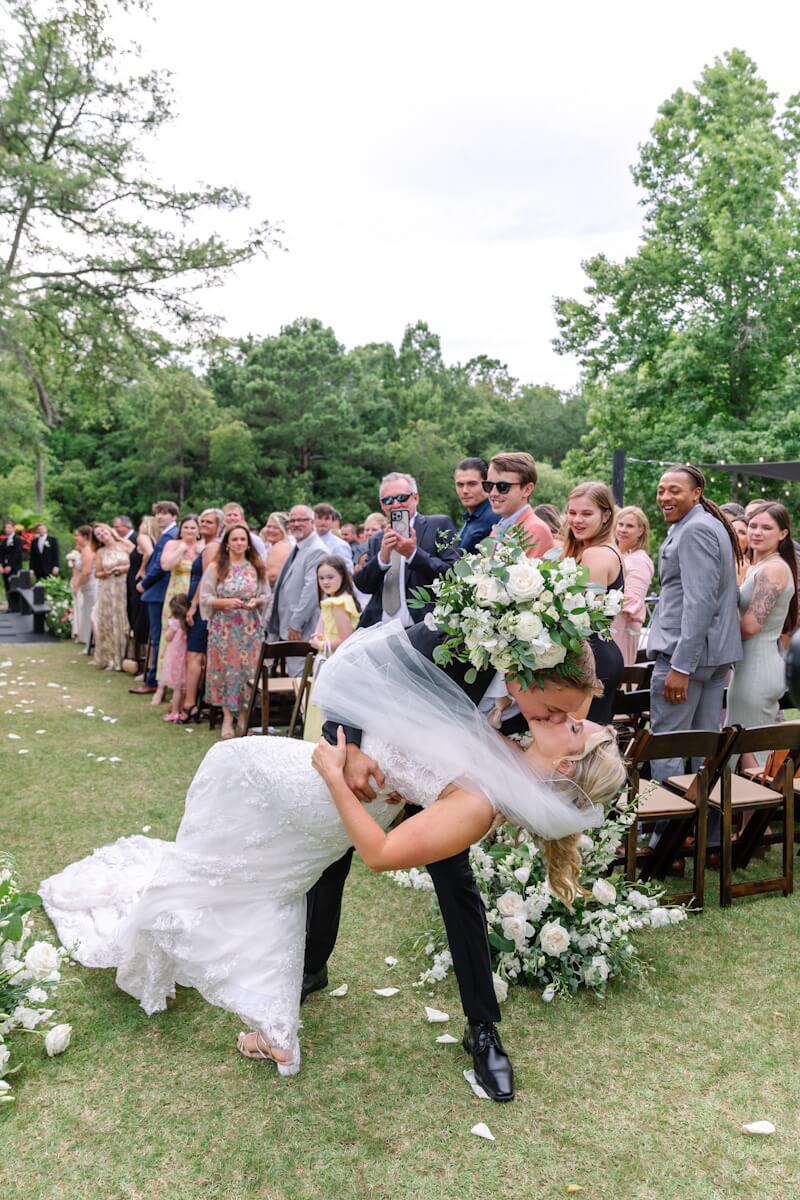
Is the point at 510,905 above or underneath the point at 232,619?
underneath

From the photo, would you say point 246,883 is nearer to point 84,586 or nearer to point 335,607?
point 335,607

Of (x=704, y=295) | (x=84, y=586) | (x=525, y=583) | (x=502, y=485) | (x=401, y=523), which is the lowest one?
Answer: (x=84, y=586)

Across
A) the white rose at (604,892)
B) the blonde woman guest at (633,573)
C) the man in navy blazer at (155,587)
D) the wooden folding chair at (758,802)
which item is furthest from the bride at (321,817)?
the man in navy blazer at (155,587)

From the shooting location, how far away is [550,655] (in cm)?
255

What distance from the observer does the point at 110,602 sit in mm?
11977

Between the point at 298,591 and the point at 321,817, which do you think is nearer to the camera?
the point at 321,817

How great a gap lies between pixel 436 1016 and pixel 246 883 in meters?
0.97

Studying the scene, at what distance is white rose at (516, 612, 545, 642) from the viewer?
255cm

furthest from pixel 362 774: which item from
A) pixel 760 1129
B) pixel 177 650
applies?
pixel 177 650

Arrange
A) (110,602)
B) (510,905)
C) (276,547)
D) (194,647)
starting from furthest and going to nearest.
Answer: (110,602)
(276,547)
(194,647)
(510,905)

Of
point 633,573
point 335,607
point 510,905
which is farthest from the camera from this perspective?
point 335,607

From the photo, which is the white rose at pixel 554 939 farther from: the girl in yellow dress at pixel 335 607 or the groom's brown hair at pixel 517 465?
the girl in yellow dress at pixel 335 607

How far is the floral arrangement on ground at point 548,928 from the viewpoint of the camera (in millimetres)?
3631

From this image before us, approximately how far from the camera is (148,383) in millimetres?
21484
